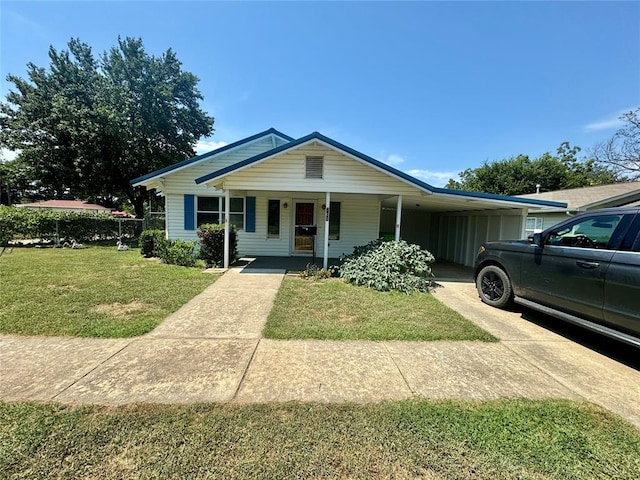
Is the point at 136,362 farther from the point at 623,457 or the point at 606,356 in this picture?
the point at 606,356

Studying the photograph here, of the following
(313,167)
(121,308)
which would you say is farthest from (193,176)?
(121,308)

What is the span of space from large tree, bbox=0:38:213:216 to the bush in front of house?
16.7 m

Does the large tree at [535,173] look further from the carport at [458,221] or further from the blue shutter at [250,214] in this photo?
the blue shutter at [250,214]

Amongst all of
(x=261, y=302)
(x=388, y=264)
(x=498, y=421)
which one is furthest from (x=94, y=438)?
(x=388, y=264)

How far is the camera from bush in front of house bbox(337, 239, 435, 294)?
7035mm

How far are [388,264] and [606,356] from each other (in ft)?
14.0

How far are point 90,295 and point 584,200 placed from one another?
1941 cm

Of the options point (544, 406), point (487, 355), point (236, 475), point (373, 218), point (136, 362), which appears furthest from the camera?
point (373, 218)

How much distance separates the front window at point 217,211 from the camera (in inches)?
446

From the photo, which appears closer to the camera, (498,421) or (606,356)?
(498,421)

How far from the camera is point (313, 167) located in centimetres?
810

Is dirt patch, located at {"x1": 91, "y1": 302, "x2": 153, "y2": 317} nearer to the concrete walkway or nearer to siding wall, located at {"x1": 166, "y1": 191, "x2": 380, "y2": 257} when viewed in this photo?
the concrete walkway

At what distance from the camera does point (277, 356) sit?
3.50 m

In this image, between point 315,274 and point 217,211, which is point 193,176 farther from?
point 315,274
